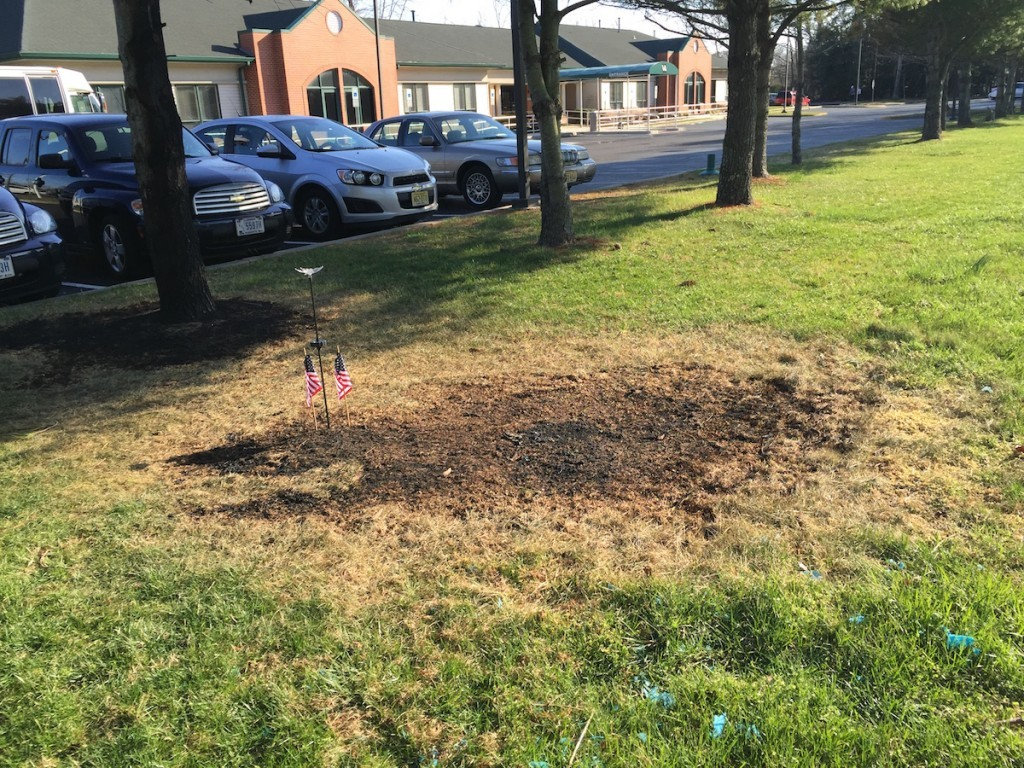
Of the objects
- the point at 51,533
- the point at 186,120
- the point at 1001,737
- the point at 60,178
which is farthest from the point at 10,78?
the point at 1001,737

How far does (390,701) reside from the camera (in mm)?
2543

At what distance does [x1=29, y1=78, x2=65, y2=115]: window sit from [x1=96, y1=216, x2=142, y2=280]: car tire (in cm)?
1207

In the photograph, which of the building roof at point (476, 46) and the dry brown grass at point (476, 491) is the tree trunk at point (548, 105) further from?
the building roof at point (476, 46)

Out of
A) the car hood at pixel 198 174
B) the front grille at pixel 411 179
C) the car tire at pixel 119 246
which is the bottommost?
the car tire at pixel 119 246

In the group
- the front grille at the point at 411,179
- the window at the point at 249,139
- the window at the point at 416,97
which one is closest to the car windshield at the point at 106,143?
the window at the point at 249,139

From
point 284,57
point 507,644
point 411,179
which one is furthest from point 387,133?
point 284,57

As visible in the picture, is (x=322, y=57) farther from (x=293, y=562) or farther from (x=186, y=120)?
(x=293, y=562)

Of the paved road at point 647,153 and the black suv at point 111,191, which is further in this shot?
the paved road at point 647,153

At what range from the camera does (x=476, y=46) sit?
4744 cm

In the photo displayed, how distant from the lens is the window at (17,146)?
9.87m

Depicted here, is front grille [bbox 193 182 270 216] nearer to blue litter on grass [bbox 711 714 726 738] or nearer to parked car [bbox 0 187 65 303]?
parked car [bbox 0 187 65 303]

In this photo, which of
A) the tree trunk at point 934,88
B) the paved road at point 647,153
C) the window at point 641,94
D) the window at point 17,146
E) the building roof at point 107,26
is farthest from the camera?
the window at point 641,94

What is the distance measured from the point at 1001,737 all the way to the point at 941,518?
1285 mm

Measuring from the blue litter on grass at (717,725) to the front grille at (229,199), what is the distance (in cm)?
829
